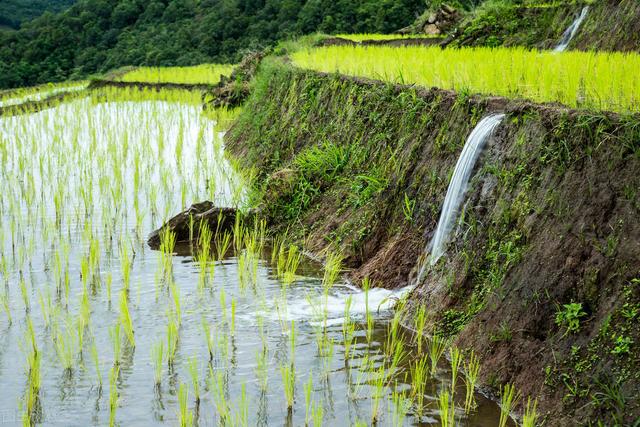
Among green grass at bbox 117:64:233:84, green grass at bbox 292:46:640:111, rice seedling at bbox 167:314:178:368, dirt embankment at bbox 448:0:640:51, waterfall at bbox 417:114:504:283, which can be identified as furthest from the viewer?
green grass at bbox 117:64:233:84

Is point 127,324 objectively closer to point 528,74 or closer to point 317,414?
point 317,414

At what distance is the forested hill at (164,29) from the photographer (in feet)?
92.6

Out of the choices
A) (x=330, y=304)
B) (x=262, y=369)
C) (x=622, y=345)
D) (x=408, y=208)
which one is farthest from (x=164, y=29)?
(x=622, y=345)

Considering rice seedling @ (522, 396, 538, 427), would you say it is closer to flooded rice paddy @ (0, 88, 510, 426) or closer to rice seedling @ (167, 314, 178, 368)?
flooded rice paddy @ (0, 88, 510, 426)

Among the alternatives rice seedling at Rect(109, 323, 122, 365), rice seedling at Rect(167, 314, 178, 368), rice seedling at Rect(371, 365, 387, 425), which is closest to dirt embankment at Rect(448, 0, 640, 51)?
rice seedling at Rect(371, 365, 387, 425)

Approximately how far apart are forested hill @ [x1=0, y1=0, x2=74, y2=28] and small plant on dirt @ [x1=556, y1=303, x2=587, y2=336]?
147 ft

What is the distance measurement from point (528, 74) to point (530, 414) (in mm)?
3003

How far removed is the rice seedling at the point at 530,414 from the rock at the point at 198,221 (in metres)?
4.23

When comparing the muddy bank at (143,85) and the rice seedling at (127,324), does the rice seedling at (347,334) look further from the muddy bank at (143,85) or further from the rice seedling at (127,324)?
the muddy bank at (143,85)

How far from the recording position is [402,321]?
540 cm

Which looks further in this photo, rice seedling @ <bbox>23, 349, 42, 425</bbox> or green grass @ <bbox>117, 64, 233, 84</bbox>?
green grass @ <bbox>117, 64, 233, 84</bbox>

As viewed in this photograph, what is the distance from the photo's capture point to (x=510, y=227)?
4.89m

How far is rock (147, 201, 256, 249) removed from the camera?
7652 mm

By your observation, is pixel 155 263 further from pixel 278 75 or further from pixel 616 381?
pixel 278 75
